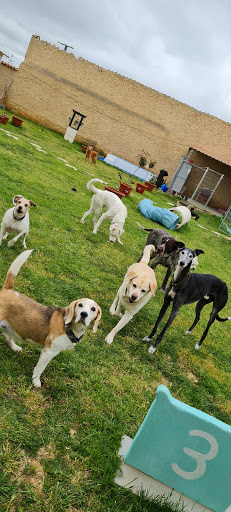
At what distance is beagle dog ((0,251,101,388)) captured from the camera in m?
3.12

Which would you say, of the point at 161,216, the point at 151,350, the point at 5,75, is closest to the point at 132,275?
the point at 151,350

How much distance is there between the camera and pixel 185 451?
2658mm

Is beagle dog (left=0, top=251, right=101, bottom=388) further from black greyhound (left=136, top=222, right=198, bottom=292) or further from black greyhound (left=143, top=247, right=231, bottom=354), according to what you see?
black greyhound (left=136, top=222, right=198, bottom=292)

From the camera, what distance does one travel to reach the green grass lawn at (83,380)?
255cm

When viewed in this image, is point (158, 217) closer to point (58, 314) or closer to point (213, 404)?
point (213, 404)

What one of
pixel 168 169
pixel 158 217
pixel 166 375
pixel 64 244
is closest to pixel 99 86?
pixel 168 169

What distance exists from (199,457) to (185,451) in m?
0.11

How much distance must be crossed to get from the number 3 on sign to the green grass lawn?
0.26 metres

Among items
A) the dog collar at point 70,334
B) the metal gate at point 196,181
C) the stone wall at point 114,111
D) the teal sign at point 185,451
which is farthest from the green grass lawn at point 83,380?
the stone wall at point 114,111

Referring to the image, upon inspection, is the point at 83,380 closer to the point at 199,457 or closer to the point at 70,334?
the point at 70,334

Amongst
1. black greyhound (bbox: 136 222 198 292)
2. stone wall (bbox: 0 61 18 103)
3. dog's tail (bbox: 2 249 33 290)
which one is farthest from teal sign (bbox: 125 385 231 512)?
stone wall (bbox: 0 61 18 103)

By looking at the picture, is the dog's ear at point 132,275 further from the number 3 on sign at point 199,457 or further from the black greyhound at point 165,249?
the number 3 on sign at point 199,457

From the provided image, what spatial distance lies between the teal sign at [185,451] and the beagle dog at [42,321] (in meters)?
0.94

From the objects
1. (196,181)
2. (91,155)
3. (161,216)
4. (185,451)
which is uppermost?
(196,181)
